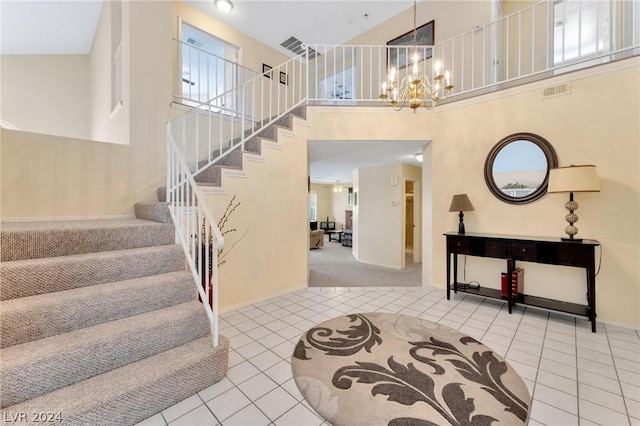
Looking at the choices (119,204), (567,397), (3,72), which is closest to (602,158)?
(567,397)

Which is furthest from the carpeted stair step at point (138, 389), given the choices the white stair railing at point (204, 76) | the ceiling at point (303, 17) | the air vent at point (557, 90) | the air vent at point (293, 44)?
the air vent at point (293, 44)

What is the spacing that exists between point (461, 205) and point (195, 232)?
3291 mm

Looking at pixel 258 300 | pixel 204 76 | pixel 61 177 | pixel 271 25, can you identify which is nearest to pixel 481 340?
pixel 258 300

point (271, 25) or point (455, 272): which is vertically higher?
point (271, 25)

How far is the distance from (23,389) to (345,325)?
2.35 m

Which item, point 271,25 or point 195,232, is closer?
point 195,232

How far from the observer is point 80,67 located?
5.12 m

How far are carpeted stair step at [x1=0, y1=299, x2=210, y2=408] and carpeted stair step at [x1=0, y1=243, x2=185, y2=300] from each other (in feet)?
1.24

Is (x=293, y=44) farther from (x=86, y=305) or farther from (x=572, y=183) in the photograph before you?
(x=86, y=305)

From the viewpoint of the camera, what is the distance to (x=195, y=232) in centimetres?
239

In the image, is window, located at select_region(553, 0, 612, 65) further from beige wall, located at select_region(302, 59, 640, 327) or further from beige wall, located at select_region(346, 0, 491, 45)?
beige wall, located at select_region(302, 59, 640, 327)

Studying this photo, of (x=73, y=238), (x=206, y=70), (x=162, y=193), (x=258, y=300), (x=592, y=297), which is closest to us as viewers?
(x=73, y=238)

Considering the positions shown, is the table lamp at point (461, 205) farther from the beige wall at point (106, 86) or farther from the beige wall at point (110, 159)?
the beige wall at point (106, 86)

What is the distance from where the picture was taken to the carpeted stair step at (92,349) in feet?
4.21
